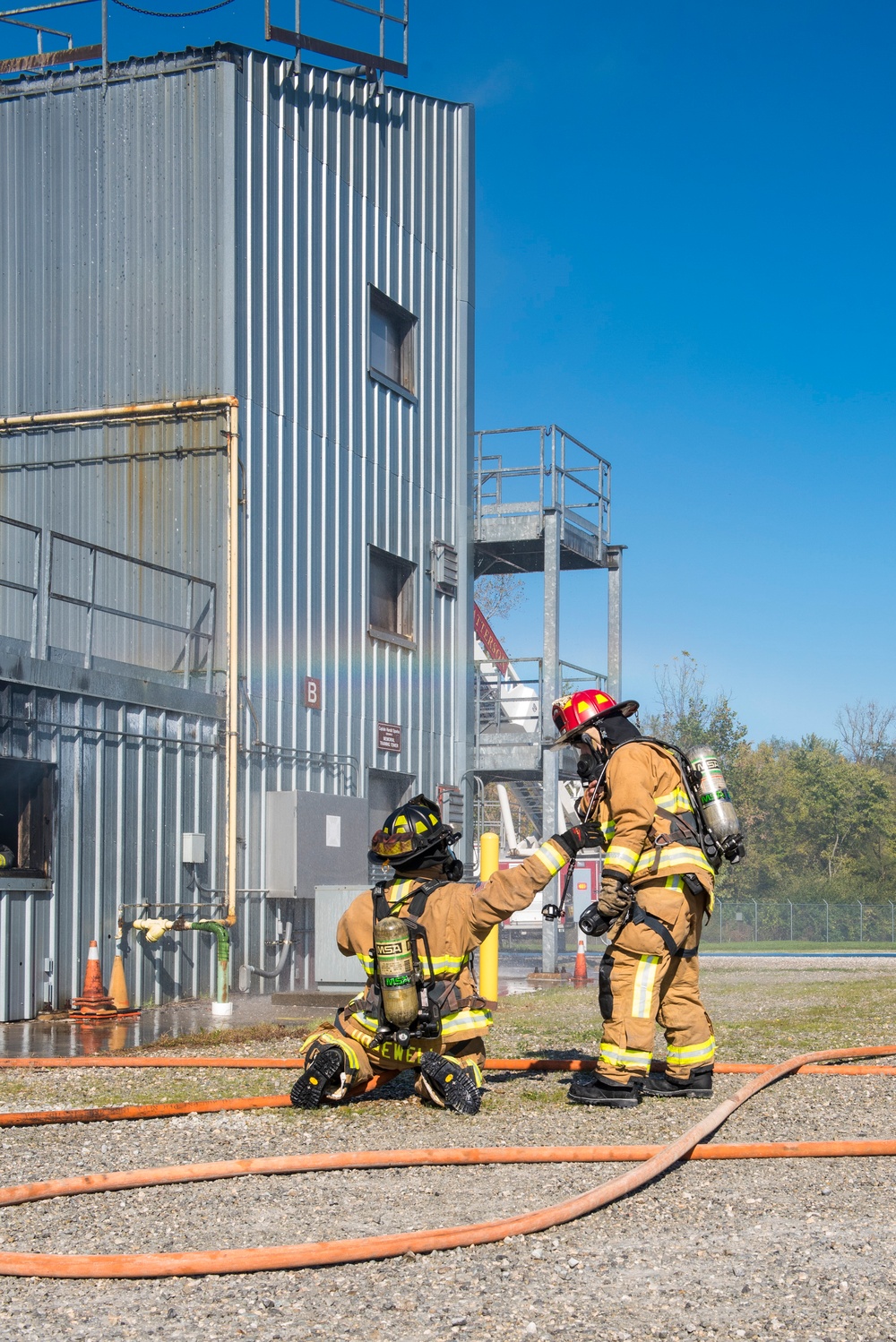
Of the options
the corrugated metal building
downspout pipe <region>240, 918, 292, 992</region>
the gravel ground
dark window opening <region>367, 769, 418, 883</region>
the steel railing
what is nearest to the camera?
the gravel ground

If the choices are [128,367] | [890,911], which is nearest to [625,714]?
[128,367]

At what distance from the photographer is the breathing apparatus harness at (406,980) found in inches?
239

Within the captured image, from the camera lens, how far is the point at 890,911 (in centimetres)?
4253

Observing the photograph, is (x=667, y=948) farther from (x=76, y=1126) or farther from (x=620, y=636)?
(x=620, y=636)

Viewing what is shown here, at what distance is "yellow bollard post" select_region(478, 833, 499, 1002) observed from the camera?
36.1ft

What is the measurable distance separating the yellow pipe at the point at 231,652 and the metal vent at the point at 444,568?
16.1 feet

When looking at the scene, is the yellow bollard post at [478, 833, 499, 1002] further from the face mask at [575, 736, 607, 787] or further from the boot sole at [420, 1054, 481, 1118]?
the boot sole at [420, 1054, 481, 1118]

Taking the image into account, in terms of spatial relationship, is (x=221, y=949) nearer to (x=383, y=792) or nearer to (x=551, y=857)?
(x=383, y=792)

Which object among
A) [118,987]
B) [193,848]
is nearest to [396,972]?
[118,987]

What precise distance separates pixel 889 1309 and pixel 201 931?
34.7 ft

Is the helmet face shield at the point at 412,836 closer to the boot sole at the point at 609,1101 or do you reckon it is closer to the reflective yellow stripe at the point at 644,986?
the reflective yellow stripe at the point at 644,986

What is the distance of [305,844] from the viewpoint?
48.3 feet

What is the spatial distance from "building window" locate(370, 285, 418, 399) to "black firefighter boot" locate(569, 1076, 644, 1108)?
1228 centimetres

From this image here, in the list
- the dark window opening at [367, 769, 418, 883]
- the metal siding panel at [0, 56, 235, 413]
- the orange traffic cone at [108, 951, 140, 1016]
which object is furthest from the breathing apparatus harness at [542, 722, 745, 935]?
the dark window opening at [367, 769, 418, 883]
